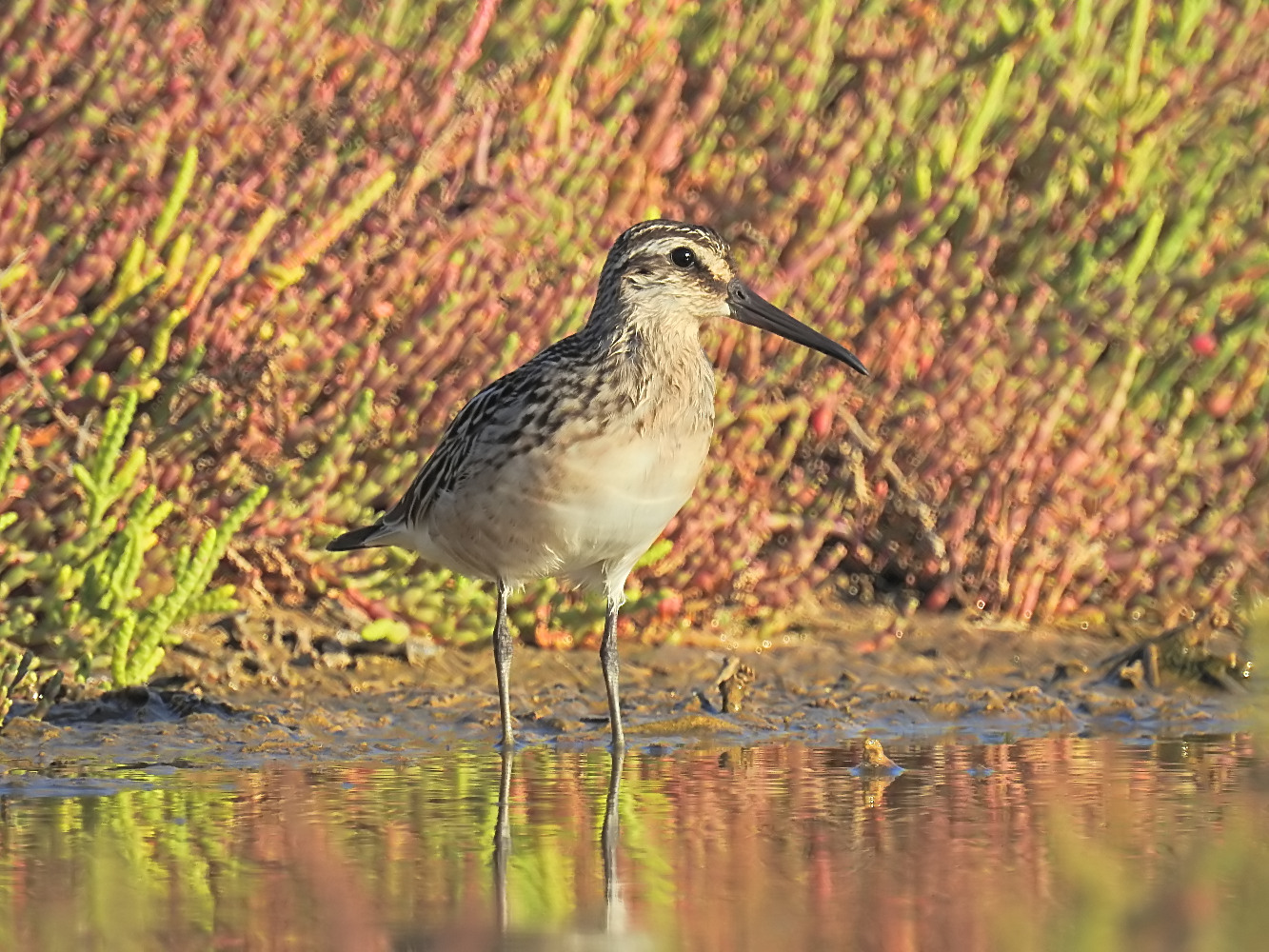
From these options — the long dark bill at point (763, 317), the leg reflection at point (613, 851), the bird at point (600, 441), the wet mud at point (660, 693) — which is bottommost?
the leg reflection at point (613, 851)

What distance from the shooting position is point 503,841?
489 centimetres

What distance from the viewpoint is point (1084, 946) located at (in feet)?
12.7

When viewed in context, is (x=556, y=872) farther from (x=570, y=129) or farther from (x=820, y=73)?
(x=820, y=73)

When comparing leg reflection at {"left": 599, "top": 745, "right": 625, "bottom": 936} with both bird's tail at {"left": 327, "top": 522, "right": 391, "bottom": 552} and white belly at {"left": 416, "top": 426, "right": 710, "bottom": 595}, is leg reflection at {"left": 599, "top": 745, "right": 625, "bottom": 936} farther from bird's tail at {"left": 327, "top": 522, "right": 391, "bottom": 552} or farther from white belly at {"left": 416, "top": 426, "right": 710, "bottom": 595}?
bird's tail at {"left": 327, "top": 522, "right": 391, "bottom": 552}

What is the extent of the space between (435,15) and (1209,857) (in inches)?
173

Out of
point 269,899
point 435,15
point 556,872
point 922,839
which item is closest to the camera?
point 269,899

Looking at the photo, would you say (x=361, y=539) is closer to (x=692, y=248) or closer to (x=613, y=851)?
(x=692, y=248)

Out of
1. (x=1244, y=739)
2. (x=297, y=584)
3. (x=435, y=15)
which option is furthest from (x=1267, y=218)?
(x=297, y=584)

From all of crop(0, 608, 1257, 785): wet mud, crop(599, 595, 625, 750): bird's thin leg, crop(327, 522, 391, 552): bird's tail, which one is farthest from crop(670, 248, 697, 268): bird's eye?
crop(0, 608, 1257, 785): wet mud

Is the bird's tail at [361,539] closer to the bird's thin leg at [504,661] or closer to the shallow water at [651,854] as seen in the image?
the bird's thin leg at [504,661]

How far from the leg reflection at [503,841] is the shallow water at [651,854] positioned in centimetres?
1

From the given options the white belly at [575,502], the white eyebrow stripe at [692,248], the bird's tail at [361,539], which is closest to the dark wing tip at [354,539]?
the bird's tail at [361,539]

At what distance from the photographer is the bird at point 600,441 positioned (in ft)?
21.2

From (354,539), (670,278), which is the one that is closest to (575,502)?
(670,278)
